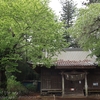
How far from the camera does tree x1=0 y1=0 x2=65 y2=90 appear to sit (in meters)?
12.1

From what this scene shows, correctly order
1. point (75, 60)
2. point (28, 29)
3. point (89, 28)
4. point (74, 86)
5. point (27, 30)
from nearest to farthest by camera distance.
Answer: point (89, 28), point (27, 30), point (28, 29), point (74, 86), point (75, 60)

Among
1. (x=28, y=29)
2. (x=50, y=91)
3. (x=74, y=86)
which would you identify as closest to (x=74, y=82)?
(x=74, y=86)

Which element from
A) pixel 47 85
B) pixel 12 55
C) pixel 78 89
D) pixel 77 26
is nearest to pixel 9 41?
pixel 12 55

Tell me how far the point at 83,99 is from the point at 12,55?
7.29 meters

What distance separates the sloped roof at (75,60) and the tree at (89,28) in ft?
5.99

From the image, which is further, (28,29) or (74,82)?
(74,82)

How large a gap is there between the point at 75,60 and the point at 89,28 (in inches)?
339

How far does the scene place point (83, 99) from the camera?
16.2 metres

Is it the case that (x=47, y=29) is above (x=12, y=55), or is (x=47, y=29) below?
above

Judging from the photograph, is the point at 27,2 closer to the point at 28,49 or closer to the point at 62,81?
the point at 28,49

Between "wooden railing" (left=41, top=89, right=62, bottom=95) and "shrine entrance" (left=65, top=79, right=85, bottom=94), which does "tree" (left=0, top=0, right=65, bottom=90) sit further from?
"shrine entrance" (left=65, top=79, right=85, bottom=94)

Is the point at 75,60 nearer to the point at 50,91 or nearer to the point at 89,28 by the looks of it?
the point at 50,91

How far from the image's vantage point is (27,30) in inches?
499

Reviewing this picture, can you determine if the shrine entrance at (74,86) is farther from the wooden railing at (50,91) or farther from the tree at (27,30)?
the tree at (27,30)
